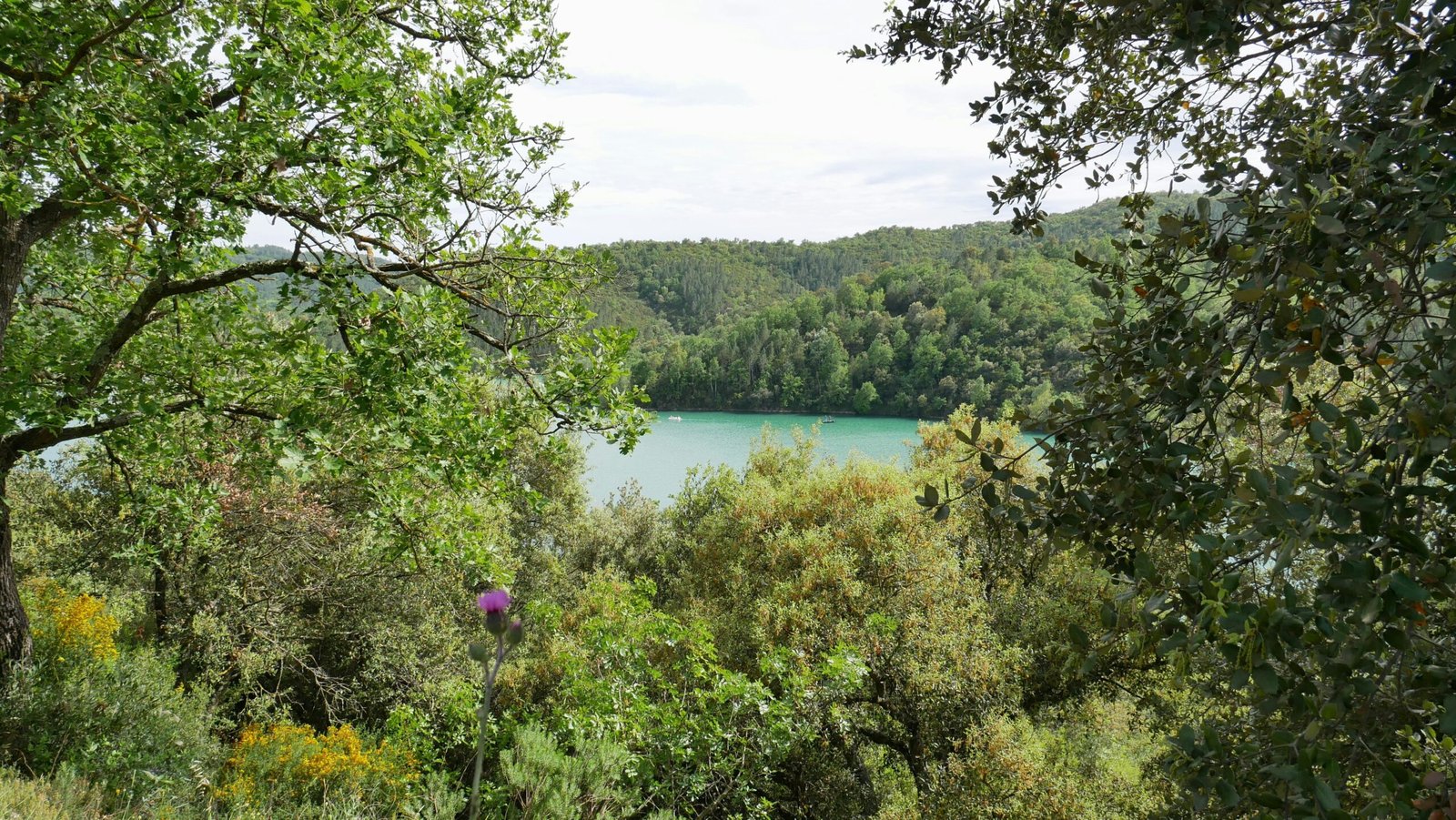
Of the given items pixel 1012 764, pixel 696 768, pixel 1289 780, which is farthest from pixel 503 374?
pixel 1012 764

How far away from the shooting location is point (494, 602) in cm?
113

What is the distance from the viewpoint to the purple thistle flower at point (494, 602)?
1.11 m

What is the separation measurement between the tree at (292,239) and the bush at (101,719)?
46 cm

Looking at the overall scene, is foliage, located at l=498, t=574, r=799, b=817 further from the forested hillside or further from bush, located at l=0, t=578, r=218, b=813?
the forested hillside

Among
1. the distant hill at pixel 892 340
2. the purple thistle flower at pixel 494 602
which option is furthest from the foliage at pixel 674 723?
the distant hill at pixel 892 340

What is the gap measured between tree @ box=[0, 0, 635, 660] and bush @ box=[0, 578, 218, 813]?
0.46 m

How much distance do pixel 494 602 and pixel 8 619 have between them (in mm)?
6250

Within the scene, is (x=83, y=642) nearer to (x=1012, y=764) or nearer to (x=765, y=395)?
(x=1012, y=764)

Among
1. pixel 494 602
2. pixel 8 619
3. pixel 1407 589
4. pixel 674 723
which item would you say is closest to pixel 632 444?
pixel 674 723

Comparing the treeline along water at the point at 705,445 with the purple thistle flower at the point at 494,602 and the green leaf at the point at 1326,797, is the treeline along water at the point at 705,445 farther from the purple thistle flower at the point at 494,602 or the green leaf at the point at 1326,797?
the green leaf at the point at 1326,797

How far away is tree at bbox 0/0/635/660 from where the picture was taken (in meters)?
3.25

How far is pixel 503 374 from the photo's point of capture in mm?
4586

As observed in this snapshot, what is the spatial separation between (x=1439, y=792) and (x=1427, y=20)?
4.12 feet

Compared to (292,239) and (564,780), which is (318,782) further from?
(292,239)
